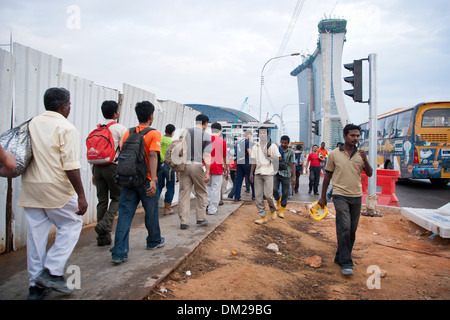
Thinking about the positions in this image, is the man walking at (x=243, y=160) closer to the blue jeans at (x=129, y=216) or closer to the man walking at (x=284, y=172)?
the man walking at (x=284, y=172)

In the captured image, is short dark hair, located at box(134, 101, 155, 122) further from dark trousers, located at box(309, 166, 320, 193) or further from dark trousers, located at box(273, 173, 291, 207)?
dark trousers, located at box(309, 166, 320, 193)

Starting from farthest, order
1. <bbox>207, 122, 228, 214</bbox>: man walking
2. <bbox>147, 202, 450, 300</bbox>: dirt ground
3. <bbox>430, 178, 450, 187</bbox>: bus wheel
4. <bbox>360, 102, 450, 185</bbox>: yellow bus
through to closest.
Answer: <bbox>430, 178, 450, 187</bbox>: bus wheel
<bbox>360, 102, 450, 185</bbox>: yellow bus
<bbox>207, 122, 228, 214</bbox>: man walking
<bbox>147, 202, 450, 300</bbox>: dirt ground

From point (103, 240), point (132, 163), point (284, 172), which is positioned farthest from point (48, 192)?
point (284, 172)

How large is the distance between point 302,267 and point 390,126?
12.6 meters

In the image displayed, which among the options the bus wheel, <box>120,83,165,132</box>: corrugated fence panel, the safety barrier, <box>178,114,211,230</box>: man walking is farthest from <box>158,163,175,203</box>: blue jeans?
the bus wheel

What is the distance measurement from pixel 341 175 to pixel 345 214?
1.66ft

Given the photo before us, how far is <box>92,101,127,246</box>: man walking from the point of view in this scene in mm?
3564

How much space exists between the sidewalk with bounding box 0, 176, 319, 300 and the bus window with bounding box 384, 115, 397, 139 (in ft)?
40.8

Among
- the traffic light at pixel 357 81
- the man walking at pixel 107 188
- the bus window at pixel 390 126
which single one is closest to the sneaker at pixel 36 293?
the man walking at pixel 107 188

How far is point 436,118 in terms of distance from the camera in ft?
37.5

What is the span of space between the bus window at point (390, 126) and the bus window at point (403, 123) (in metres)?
0.50

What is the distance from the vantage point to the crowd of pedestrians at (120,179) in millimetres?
2369
